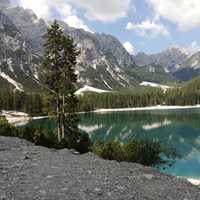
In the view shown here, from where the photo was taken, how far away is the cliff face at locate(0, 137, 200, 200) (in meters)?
12.4

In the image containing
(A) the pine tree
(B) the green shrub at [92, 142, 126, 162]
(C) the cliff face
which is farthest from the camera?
(A) the pine tree

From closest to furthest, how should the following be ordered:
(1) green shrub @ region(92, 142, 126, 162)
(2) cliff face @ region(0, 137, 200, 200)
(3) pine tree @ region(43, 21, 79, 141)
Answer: (2) cliff face @ region(0, 137, 200, 200)
(1) green shrub @ region(92, 142, 126, 162)
(3) pine tree @ region(43, 21, 79, 141)

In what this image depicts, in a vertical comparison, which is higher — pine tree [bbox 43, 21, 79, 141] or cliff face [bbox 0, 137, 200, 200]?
pine tree [bbox 43, 21, 79, 141]

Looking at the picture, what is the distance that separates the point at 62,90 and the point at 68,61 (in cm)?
383

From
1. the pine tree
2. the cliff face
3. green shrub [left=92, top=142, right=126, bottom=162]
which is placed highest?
the pine tree

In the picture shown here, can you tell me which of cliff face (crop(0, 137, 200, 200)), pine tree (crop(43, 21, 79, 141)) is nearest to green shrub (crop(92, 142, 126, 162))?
pine tree (crop(43, 21, 79, 141))

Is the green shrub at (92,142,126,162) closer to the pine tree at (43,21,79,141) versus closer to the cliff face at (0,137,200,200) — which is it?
the pine tree at (43,21,79,141)

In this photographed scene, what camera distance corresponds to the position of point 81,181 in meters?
14.1

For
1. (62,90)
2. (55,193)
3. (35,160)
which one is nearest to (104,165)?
(35,160)

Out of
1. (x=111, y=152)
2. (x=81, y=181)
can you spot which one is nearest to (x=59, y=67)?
(x=111, y=152)

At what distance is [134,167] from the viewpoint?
1803 centimetres

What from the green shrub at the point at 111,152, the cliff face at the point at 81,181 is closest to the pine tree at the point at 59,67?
the green shrub at the point at 111,152

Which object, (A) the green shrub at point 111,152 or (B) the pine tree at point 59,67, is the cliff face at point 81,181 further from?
(B) the pine tree at point 59,67

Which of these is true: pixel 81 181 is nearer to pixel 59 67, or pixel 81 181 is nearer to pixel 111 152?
pixel 111 152
